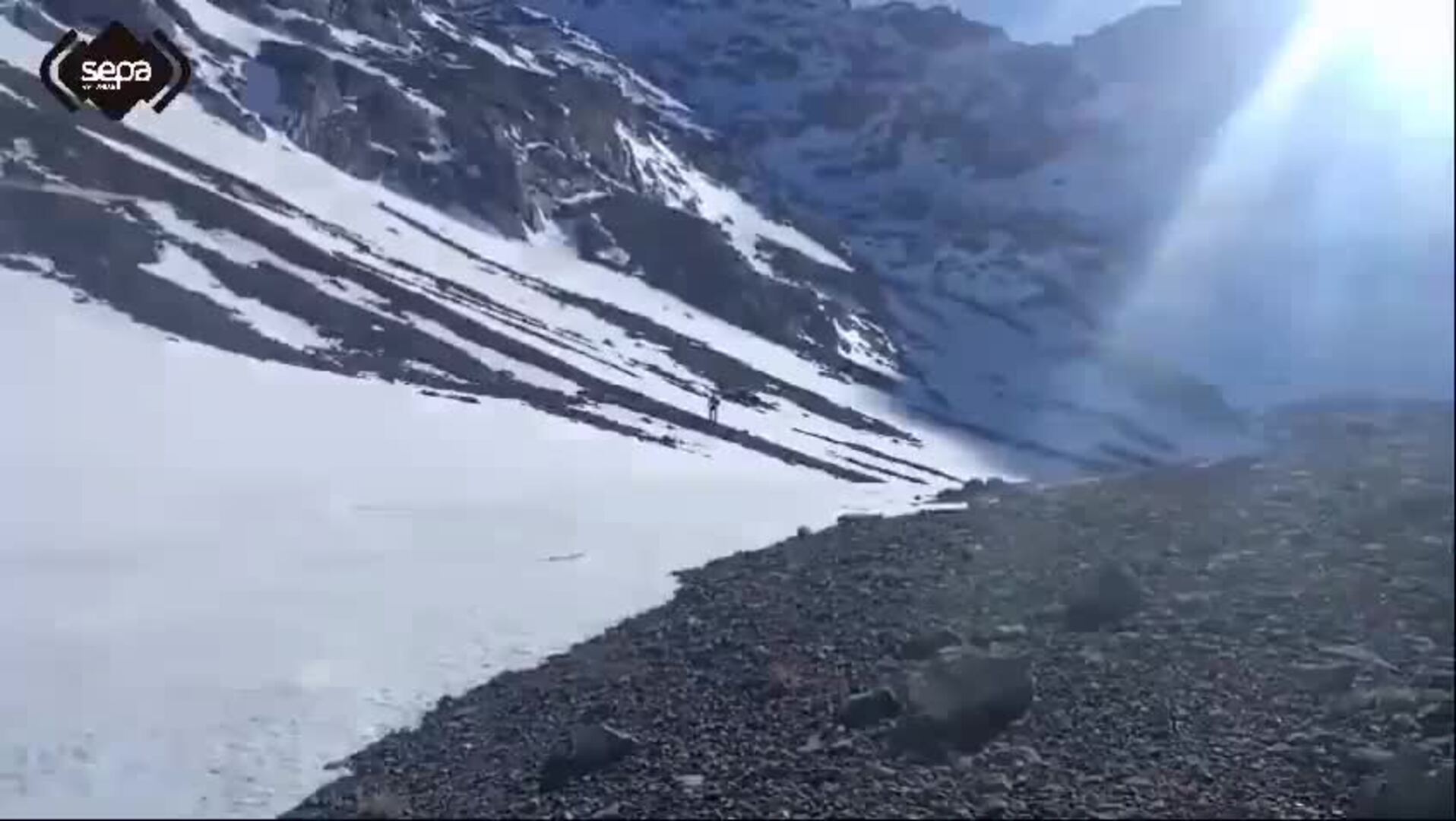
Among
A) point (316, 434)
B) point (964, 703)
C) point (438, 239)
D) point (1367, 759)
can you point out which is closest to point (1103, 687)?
point (964, 703)

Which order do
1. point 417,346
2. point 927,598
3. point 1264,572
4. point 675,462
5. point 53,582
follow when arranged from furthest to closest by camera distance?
point 417,346, point 675,462, point 53,582, point 927,598, point 1264,572

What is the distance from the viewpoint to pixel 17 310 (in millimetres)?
62219

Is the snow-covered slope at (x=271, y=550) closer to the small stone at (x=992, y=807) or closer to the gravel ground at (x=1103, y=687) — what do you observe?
the gravel ground at (x=1103, y=687)

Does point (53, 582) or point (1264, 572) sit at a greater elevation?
point (1264, 572)

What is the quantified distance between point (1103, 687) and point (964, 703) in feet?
4.77

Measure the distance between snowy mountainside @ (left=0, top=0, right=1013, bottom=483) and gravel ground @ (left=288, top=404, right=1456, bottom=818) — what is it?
155 feet

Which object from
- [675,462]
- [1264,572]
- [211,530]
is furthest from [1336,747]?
[675,462]

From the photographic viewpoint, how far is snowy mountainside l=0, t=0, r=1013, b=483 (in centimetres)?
7338

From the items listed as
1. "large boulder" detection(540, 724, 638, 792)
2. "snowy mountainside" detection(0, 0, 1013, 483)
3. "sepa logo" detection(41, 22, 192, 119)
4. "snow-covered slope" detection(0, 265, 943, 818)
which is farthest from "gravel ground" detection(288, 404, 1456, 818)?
"snowy mountainside" detection(0, 0, 1013, 483)

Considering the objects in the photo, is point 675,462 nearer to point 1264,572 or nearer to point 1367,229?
point 1264,572

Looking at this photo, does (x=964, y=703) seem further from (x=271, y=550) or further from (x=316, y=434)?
(x=316, y=434)

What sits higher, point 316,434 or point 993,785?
point 316,434

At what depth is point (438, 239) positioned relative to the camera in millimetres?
122062

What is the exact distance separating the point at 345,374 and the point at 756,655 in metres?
50.6
